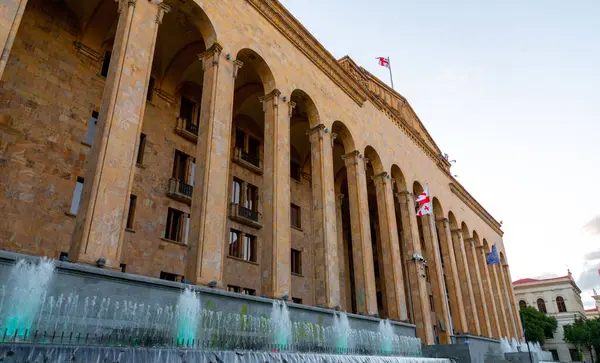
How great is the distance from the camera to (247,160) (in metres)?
23.1

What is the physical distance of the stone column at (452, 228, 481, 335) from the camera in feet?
98.2

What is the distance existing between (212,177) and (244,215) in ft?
31.3

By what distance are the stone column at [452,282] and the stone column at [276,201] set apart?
61.1 ft

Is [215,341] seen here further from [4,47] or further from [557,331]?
[557,331]

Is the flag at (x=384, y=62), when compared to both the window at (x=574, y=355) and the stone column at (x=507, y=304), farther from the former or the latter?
the window at (x=574, y=355)

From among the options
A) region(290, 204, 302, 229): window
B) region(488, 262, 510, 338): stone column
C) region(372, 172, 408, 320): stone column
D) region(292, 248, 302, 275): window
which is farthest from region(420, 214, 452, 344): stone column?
region(488, 262, 510, 338): stone column

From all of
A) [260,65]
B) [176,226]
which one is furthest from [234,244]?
[260,65]

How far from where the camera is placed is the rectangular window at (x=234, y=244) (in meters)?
20.8

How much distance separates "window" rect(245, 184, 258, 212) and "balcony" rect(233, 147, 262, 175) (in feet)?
3.34

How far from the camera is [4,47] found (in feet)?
28.6

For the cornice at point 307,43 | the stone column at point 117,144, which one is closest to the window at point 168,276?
the stone column at point 117,144

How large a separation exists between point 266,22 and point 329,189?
307 inches

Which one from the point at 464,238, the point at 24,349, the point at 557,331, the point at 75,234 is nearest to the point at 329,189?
the point at 75,234

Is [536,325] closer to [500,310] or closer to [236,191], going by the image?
[500,310]
